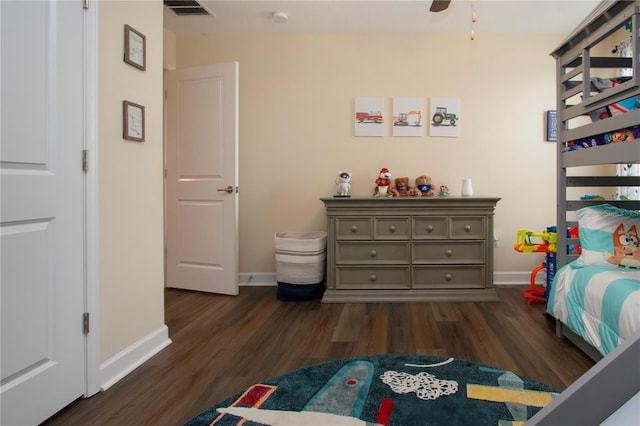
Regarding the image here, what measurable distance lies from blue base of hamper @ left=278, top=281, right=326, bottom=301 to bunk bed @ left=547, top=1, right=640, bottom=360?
6.03 ft

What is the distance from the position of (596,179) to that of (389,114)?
194 centimetres

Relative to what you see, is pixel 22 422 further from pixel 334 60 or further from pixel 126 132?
pixel 334 60

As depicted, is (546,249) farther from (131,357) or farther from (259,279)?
(131,357)

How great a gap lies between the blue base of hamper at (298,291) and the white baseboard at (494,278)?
1.71ft

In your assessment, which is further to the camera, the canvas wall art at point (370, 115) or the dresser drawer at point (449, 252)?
the canvas wall art at point (370, 115)

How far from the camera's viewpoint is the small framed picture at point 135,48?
2.04m

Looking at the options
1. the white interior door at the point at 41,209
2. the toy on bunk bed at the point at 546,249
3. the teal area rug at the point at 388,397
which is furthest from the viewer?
the toy on bunk bed at the point at 546,249

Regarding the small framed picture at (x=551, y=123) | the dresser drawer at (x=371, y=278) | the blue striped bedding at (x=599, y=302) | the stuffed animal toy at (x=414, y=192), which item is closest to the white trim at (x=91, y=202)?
the dresser drawer at (x=371, y=278)

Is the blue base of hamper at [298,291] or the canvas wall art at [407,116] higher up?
the canvas wall art at [407,116]

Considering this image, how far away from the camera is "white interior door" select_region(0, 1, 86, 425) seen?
142 cm

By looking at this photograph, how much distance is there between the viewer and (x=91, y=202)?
1802 millimetres

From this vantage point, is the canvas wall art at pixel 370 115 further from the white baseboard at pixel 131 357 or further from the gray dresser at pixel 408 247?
the white baseboard at pixel 131 357

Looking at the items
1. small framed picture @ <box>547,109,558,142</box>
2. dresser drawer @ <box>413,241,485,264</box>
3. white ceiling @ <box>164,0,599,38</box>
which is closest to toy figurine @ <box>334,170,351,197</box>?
dresser drawer @ <box>413,241,485,264</box>

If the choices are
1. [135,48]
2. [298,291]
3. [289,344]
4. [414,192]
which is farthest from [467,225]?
[135,48]
